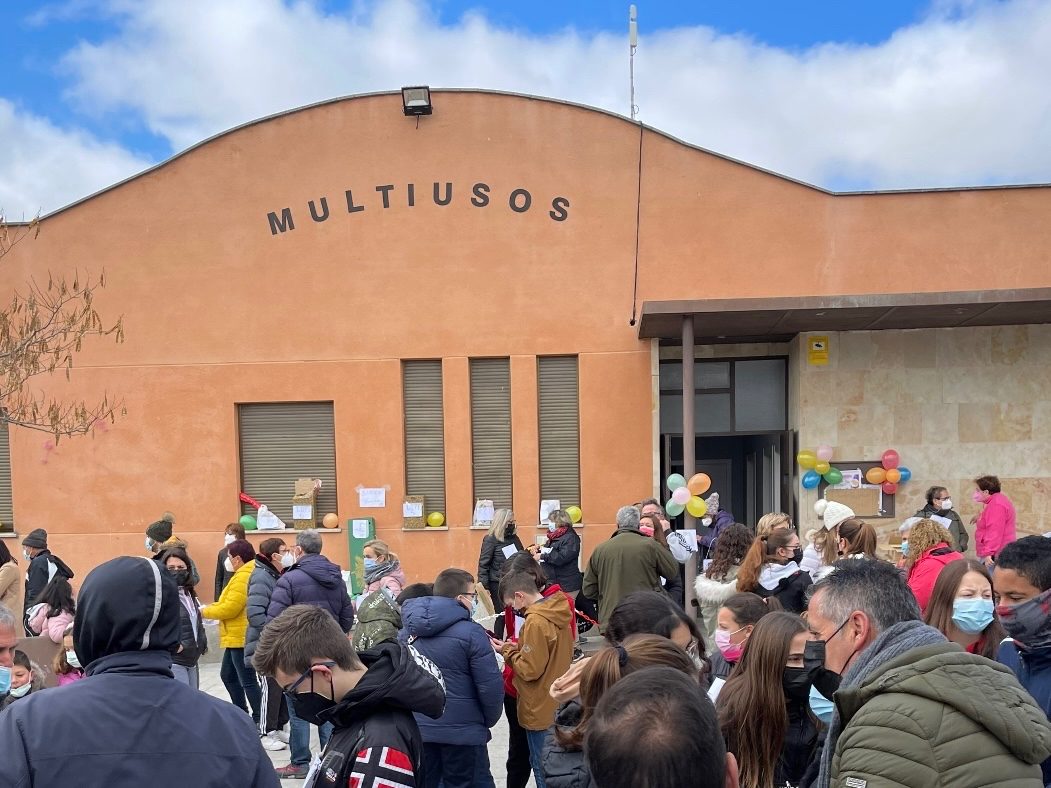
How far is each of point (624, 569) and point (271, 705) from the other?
3.13 m

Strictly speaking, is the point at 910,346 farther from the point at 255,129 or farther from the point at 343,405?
the point at 255,129

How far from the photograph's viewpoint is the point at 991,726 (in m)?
1.83

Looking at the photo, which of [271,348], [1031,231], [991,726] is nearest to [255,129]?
[271,348]

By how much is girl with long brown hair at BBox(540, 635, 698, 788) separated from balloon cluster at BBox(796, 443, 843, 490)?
8.67 metres

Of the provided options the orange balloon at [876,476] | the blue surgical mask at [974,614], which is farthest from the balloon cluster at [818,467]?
the blue surgical mask at [974,614]

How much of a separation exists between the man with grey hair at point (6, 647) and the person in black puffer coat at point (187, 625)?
142 cm

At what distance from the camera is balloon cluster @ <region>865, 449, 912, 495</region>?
1088 cm

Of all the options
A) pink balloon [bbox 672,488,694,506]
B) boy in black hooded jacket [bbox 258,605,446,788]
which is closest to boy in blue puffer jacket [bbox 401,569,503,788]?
boy in black hooded jacket [bbox 258,605,446,788]

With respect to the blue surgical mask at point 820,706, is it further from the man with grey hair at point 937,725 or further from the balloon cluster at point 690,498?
the balloon cluster at point 690,498

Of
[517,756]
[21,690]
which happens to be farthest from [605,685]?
[21,690]

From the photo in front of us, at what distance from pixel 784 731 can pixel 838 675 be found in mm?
577

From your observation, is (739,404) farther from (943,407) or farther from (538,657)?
(538,657)

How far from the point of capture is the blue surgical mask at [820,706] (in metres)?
2.88

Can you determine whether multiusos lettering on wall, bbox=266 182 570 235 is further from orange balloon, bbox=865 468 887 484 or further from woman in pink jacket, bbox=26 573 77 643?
woman in pink jacket, bbox=26 573 77 643
